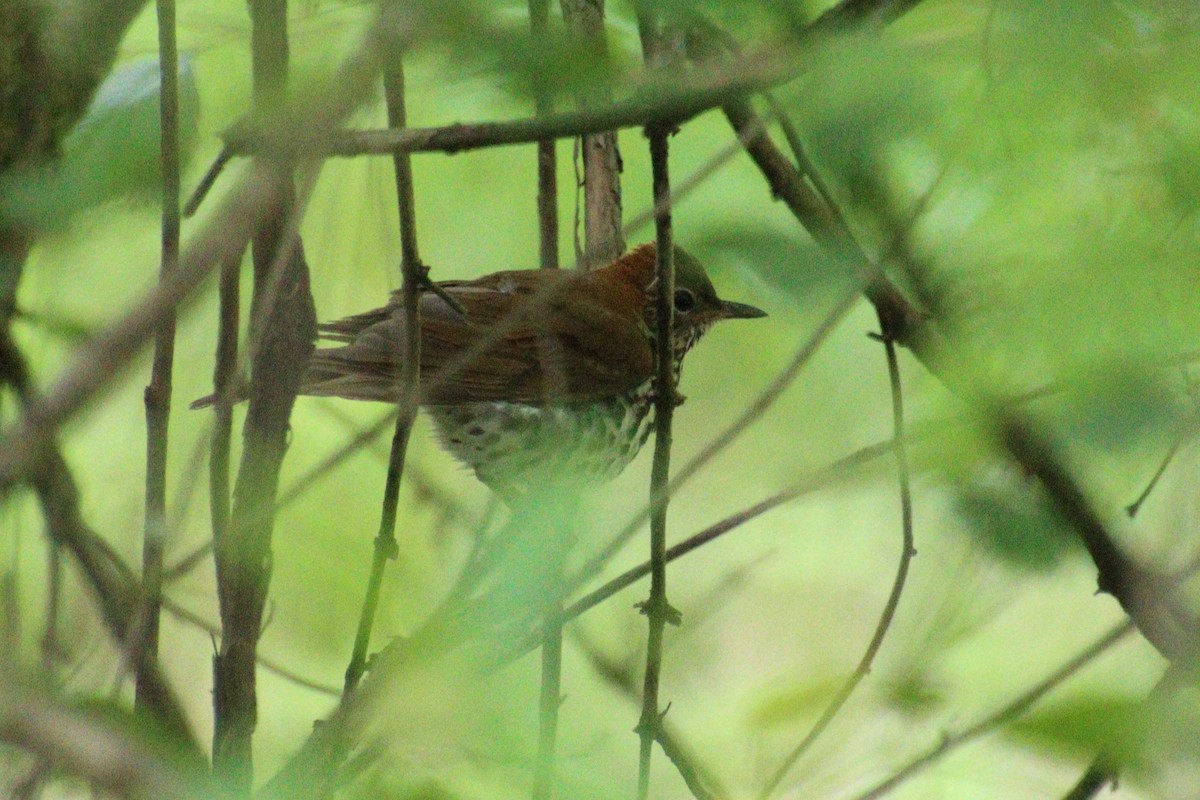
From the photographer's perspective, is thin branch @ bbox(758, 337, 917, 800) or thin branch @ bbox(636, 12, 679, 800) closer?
thin branch @ bbox(758, 337, 917, 800)

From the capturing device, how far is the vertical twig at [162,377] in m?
2.02

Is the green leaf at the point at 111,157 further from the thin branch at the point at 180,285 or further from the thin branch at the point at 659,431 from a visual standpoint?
the thin branch at the point at 180,285

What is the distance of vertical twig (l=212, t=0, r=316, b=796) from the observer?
220cm

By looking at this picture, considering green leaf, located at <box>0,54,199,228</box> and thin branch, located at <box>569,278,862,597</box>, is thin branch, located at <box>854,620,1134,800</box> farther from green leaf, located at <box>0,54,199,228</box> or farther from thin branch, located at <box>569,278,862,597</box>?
green leaf, located at <box>0,54,199,228</box>

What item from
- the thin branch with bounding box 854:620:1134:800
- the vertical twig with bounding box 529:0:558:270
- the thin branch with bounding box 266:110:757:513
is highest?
the vertical twig with bounding box 529:0:558:270

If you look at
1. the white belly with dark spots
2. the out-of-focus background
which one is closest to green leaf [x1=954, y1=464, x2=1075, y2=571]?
the out-of-focus background

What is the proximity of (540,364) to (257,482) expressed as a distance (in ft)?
5.12

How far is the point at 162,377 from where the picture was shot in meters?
2.24

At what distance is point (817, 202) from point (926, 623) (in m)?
0.74

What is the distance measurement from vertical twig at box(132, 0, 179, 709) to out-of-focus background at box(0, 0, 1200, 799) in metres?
0.08

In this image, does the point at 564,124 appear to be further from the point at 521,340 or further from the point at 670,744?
the point at 521,340

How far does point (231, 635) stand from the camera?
2270 mm

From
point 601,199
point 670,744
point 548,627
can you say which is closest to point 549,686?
point 548,627

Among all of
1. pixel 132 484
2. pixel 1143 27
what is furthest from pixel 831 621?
pixel 1143 27
